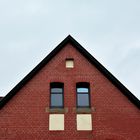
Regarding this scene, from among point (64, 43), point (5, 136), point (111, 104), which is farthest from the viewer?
point (64, 43)

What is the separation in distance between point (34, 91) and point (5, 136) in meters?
3.00

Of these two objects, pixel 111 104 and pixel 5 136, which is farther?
pixel 111 104

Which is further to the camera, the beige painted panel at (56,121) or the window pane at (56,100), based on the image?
the window pane at (56,100)

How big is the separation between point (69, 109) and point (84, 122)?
1109 mm

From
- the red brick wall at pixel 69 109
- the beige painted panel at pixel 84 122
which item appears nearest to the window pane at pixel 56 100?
the red brick wall at pixel 69 109

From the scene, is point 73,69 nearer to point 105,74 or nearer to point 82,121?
point 105,74

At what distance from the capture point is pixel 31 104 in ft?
64.3

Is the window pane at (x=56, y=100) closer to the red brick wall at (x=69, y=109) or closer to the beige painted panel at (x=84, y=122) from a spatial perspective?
the red brick wall at (x=69, y=109)

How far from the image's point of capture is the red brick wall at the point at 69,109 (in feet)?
62.0

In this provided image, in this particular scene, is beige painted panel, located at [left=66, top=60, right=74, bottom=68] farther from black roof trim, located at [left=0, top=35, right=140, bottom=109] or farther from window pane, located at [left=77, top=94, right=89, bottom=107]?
window pane, located at [left=77, top=94, right=89, bottom=107]

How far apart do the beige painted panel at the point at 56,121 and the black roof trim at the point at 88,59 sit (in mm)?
2544

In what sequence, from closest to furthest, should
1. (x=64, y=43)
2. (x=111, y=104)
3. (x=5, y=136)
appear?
(x=5, y=136)
(x=111, y=104)
(x=64, y=43)

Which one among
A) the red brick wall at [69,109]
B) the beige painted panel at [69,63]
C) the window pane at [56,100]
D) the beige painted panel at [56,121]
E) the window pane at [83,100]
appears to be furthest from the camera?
the beige painted panel at [69,63]

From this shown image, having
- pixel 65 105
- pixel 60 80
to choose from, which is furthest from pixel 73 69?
pixel 65 105
